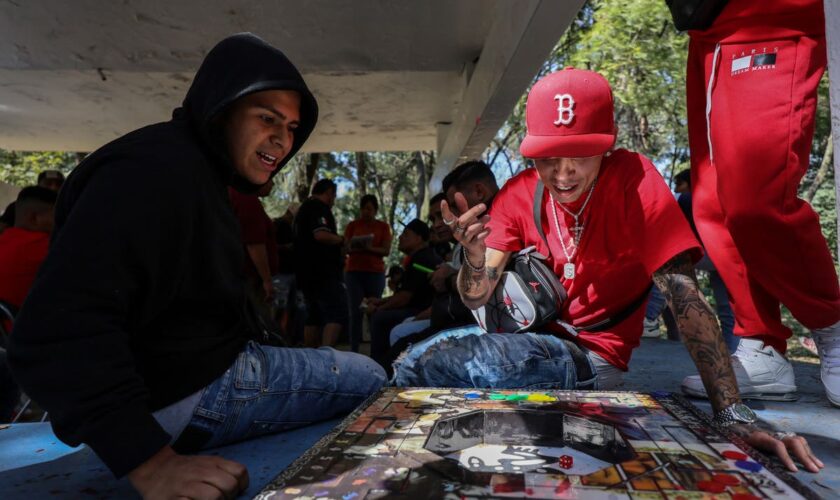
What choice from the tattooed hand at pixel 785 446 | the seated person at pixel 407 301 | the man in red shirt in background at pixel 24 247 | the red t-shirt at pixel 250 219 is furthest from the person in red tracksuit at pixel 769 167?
the man in red shirt in background at pixel 24 247

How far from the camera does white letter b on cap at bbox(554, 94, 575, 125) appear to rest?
2035 mm

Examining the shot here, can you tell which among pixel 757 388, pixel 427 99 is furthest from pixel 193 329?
pixel 427 99

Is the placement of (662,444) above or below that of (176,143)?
below

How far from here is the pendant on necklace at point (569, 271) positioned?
7.32 ft

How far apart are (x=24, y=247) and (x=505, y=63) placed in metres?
3.08

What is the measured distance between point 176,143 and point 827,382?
2282mm

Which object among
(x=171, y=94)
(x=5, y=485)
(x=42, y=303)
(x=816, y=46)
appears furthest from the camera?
(x=171, y=94)

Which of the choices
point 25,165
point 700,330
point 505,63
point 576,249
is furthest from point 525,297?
point 25,165

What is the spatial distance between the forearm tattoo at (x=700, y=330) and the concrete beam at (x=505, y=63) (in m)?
1.81

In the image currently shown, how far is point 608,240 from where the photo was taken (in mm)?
2197

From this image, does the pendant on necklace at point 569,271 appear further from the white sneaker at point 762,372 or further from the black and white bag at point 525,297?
the white sneaker at point 762,372

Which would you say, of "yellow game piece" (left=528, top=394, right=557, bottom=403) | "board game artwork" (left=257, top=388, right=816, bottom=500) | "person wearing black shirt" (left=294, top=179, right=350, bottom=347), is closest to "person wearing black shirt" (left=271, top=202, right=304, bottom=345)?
"person wearing black shirt" (left=294, top=179, right=350, bottom=347)

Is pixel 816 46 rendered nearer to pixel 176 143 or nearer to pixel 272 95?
pixel 272 95

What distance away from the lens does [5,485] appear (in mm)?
1479
